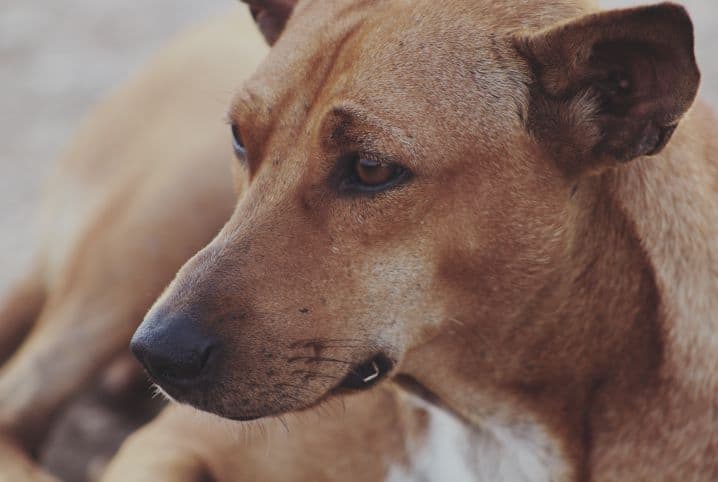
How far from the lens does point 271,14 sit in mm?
3484

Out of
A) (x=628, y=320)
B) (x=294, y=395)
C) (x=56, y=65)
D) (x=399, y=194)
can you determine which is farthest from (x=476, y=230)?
(x=56, y=65)

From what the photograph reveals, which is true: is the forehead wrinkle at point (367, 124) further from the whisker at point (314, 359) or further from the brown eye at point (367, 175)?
the whisker at point (314, 359)

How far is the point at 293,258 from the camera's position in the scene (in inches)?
106

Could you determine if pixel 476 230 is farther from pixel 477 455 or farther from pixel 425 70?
pixel 477 455

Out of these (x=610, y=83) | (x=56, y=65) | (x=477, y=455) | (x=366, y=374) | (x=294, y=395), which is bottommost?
(x=56, y=65)

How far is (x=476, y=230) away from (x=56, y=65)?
20.9 ft

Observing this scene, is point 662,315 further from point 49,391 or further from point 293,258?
point 49,391

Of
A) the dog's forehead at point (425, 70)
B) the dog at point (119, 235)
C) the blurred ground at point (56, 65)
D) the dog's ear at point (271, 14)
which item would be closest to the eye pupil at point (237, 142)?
the dog's forehead at point (425, 70)

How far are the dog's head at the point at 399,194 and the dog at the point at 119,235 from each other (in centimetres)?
178

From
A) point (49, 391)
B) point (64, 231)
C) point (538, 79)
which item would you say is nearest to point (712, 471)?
point (538, 79)

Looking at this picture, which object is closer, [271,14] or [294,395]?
[294,395]

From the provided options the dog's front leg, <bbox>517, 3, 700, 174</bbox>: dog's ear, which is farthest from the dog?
<bbox>517, 3, 700, 174</bbox>: dog's ear

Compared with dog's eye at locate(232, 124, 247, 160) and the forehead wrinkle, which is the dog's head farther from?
dog's eye at locate(232, 124, 247, 160)

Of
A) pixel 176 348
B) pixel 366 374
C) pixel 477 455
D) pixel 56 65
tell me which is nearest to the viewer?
pixel 176 348
